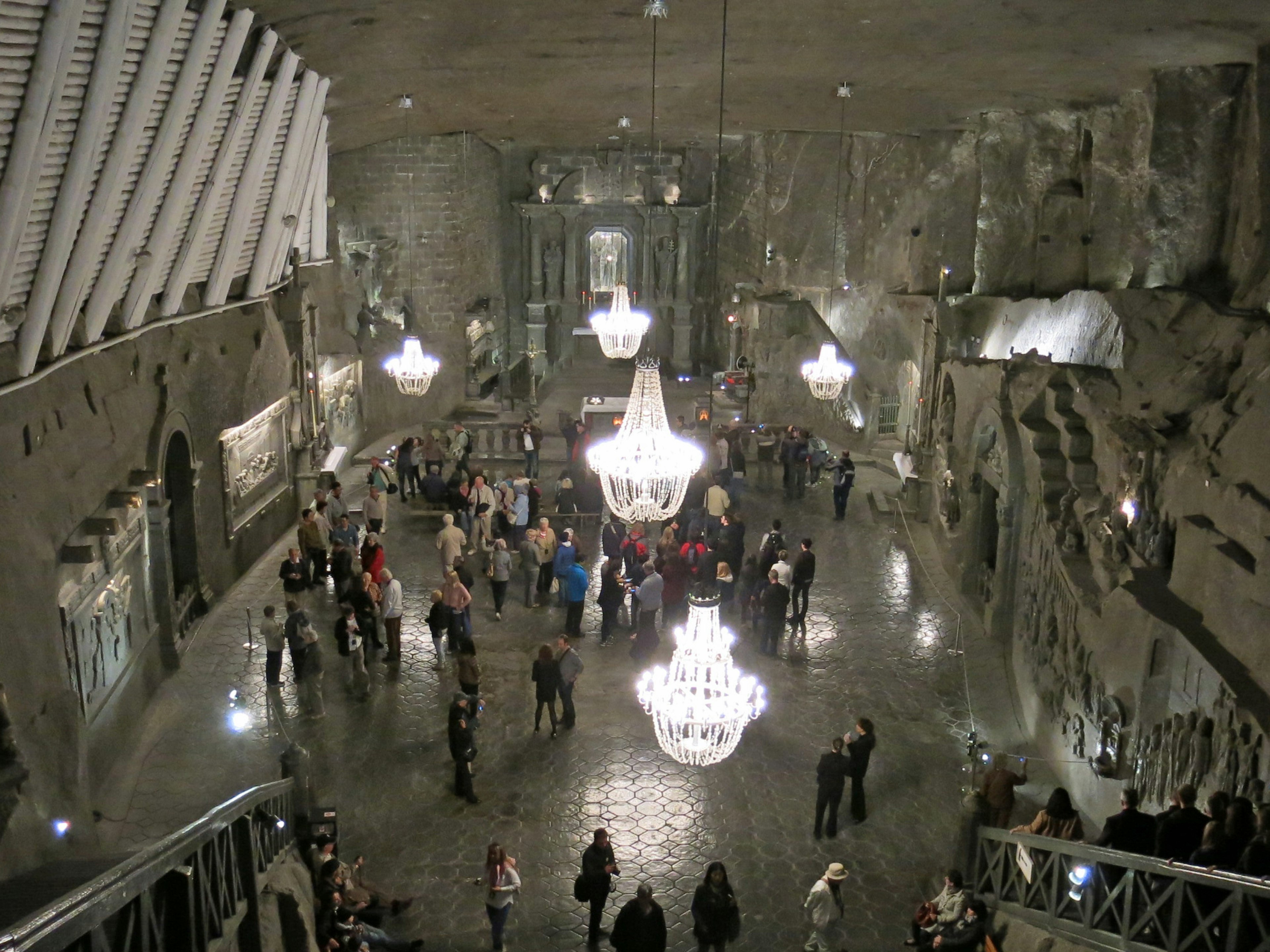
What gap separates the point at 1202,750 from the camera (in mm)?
6605

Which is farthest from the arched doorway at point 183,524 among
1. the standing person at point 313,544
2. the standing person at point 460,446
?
the standing person at point 460,446

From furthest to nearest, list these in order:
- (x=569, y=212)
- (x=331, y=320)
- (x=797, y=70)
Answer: (x=569, y=212)
(x=331, y=320)
(x=797, y=70)

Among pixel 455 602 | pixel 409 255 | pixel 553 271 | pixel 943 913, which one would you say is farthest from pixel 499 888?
pixel 553 271

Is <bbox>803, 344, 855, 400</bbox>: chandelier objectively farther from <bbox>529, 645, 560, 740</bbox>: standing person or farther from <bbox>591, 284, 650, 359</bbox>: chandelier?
<bbox>529, 645, 560, 740</bbox>: standing person

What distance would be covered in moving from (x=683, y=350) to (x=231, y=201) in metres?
16.7

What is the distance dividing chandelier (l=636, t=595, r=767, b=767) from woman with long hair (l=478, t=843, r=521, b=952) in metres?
1.22

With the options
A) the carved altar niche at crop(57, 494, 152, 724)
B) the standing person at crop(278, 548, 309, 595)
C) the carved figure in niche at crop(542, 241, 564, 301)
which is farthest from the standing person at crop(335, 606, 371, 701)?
the carved figure in niche at crop(542, 241, 564, 301)

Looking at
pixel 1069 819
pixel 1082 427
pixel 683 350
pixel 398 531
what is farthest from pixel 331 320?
pixel 1069 819

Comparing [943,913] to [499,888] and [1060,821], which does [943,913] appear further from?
[499,888]

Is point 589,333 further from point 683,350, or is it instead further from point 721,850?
point 721,850

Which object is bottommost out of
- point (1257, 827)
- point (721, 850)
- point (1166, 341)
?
point (721, 850)

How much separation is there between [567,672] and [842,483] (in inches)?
276

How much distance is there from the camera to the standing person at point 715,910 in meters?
6.60

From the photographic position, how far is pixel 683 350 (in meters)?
26.0
